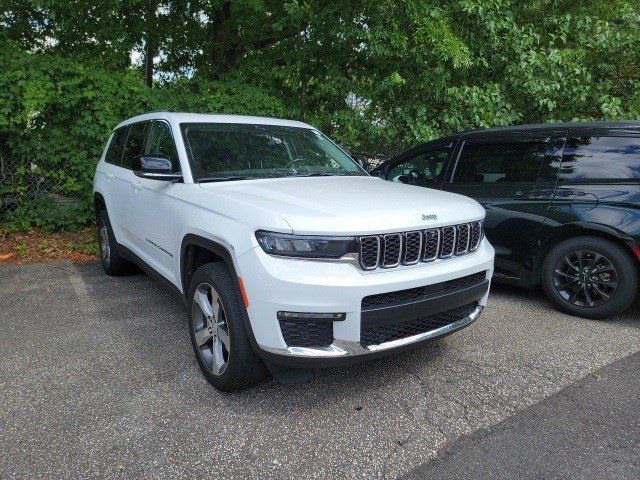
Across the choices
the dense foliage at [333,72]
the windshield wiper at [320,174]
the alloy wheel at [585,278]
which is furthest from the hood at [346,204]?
the dense foliage at [333,72]

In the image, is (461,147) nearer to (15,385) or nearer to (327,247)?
(327,247)

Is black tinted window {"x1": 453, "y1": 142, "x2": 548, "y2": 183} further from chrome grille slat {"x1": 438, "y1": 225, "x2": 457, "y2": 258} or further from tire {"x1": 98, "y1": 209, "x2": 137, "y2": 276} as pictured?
tire {"x1": 98, "y1": 209, "x2": 137, "y2": 276}

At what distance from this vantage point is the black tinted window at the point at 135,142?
4300 mm

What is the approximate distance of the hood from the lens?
2.38m

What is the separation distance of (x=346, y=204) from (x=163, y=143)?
1912 mm

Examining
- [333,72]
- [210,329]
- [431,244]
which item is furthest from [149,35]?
[431,244]

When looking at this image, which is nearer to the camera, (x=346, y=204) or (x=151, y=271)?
(x=346, y=204)

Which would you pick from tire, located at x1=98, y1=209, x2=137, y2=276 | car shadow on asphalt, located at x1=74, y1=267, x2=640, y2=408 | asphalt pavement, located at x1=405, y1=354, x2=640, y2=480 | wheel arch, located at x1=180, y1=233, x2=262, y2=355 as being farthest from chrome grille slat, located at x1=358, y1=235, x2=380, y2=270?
tire, located at x1=98, y1=209, x2=137, y2=276

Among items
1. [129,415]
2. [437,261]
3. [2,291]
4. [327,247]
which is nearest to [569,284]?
[437,261]

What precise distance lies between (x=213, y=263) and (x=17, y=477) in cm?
137

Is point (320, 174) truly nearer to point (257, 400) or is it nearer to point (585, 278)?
point (257, 400)

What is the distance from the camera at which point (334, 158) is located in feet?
13.4

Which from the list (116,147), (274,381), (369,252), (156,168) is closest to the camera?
(369,252)

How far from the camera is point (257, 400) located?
8.99 feet
